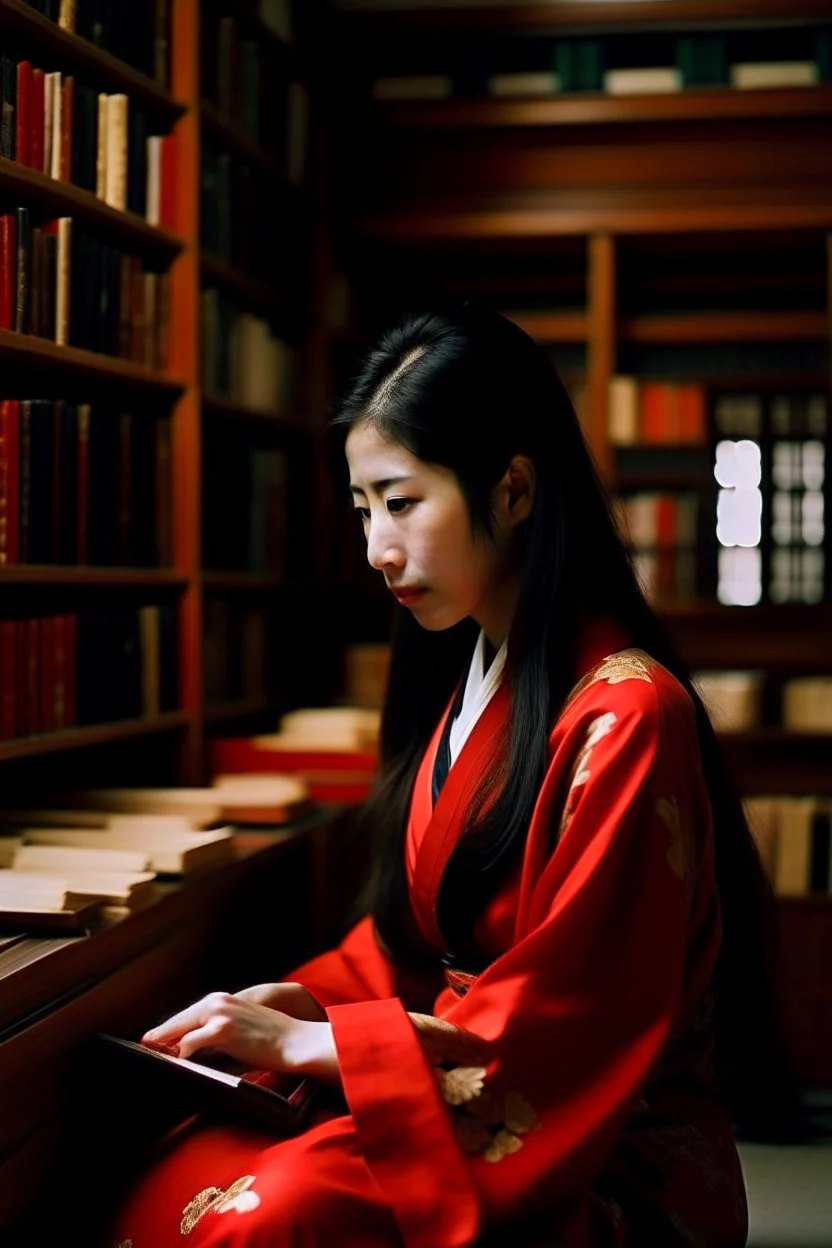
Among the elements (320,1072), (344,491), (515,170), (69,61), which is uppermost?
(515,170)

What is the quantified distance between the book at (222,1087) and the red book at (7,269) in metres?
1.08

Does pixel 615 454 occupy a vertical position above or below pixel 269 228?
below

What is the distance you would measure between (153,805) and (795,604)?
207 centimetres

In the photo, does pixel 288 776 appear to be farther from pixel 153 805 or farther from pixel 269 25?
pixel 269 25

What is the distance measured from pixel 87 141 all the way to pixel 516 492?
114 cm

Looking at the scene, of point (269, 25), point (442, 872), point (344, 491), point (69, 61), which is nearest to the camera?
point (442, 872)

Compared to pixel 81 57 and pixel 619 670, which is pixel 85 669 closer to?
pixel 81 57

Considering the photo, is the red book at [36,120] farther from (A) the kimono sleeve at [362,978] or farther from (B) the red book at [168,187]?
(A) the kimono sleeve at [362,978]

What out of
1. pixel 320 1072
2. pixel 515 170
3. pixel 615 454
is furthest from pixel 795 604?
pixel 320 1072

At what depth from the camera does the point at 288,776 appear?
9.13 ft

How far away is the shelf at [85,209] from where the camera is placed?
1983mm

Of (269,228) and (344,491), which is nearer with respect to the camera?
(344,491)

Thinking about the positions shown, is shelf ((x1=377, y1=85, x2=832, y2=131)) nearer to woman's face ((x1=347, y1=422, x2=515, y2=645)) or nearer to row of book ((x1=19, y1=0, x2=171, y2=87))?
row of book ((x1=19, y1=0, x2=171, y2=87))

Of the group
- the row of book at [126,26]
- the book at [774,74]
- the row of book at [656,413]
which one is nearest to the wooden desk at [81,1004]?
the row of book at [126,26]
